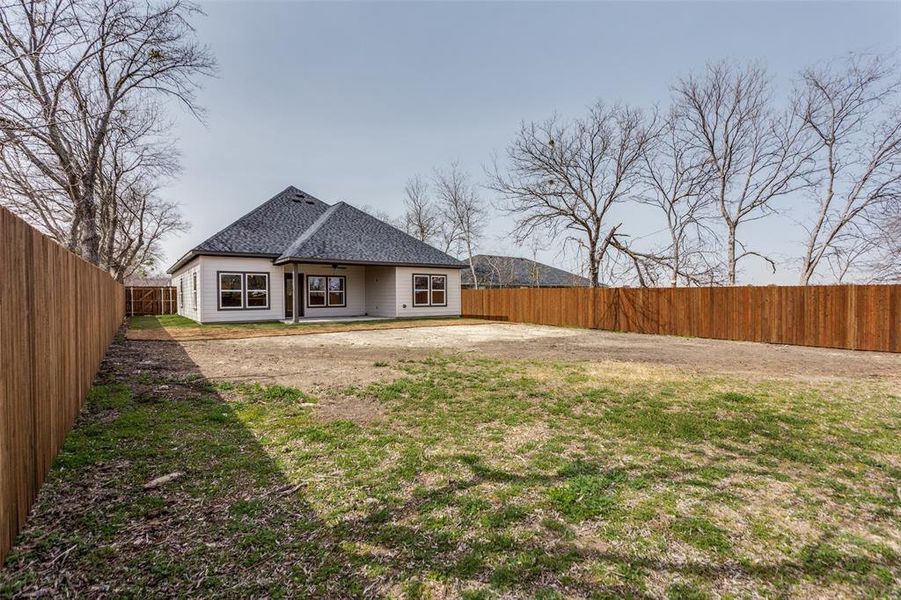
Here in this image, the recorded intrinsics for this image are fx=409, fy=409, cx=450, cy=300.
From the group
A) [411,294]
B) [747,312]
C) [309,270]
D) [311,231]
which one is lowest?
[747,312]

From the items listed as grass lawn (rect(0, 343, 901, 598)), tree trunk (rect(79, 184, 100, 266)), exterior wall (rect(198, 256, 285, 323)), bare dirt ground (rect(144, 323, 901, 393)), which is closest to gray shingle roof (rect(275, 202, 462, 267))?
exterior wall (rect(198, 256, 285, 323))

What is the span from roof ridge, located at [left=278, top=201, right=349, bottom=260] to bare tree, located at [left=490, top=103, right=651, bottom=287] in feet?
26.7

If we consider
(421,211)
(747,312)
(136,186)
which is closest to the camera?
(747,312)

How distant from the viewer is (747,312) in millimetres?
11555

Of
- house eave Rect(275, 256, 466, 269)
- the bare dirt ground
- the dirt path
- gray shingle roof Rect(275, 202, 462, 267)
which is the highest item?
gray shingle roof Rect(275, 202, 462, 267)

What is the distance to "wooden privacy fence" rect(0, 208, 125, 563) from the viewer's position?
2.00m

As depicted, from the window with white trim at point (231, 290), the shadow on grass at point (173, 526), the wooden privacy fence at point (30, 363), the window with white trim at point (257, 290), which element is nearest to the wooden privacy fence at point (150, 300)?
the window with white trim at point (231, 290)

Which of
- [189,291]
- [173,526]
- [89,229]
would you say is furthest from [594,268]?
[173,526]

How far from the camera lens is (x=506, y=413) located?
4375 mm

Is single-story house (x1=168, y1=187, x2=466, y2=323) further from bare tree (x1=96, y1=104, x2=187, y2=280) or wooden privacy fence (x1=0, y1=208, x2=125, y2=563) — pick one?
wooden privacy fence (x1=0, y1=208, x2=125, y2=563)

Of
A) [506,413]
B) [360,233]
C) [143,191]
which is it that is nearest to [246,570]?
[506,413]

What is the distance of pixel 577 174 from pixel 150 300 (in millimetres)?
24659

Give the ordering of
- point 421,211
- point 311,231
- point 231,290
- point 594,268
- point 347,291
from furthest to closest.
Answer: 1. point 421,211
2. point 594,268
3. point 347,291
4. point 311,231
5. point 231,290

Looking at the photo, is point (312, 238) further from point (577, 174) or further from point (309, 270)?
point (577, 174)
